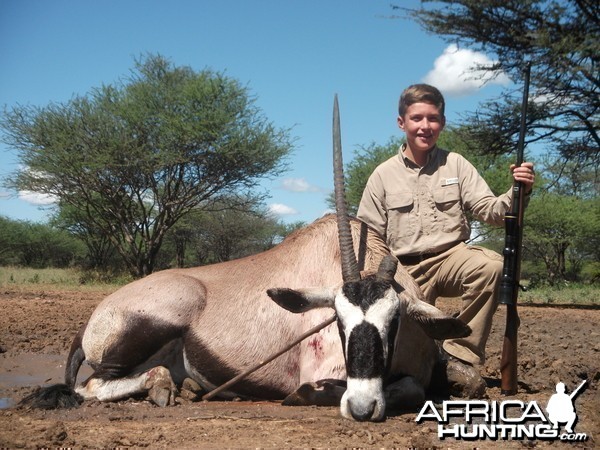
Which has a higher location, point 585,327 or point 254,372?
point 585,327

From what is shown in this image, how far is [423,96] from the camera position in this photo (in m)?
5.02

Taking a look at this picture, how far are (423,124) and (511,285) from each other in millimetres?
1319

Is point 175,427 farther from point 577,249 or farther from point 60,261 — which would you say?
point 60,261

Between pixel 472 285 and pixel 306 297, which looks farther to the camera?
pixel 472 285

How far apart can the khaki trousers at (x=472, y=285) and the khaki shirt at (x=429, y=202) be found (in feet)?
0.48

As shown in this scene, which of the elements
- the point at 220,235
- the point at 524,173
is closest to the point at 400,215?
the point at 524,173

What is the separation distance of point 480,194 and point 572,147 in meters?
11.7

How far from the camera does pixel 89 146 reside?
69.9 feet

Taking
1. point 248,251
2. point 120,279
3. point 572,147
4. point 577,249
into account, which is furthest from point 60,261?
point 572,147

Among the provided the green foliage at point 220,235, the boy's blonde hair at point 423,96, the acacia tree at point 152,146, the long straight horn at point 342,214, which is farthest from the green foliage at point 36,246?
the long straight horn at point 342,214

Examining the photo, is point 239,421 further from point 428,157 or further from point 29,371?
point 29,371

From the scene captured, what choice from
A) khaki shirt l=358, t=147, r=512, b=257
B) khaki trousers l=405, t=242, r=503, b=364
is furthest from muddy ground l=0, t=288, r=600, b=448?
khaki shirt l=358, t=147, r=512, b=257

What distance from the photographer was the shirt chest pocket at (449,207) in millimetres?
5027

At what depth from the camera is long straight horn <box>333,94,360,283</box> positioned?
3.95m
